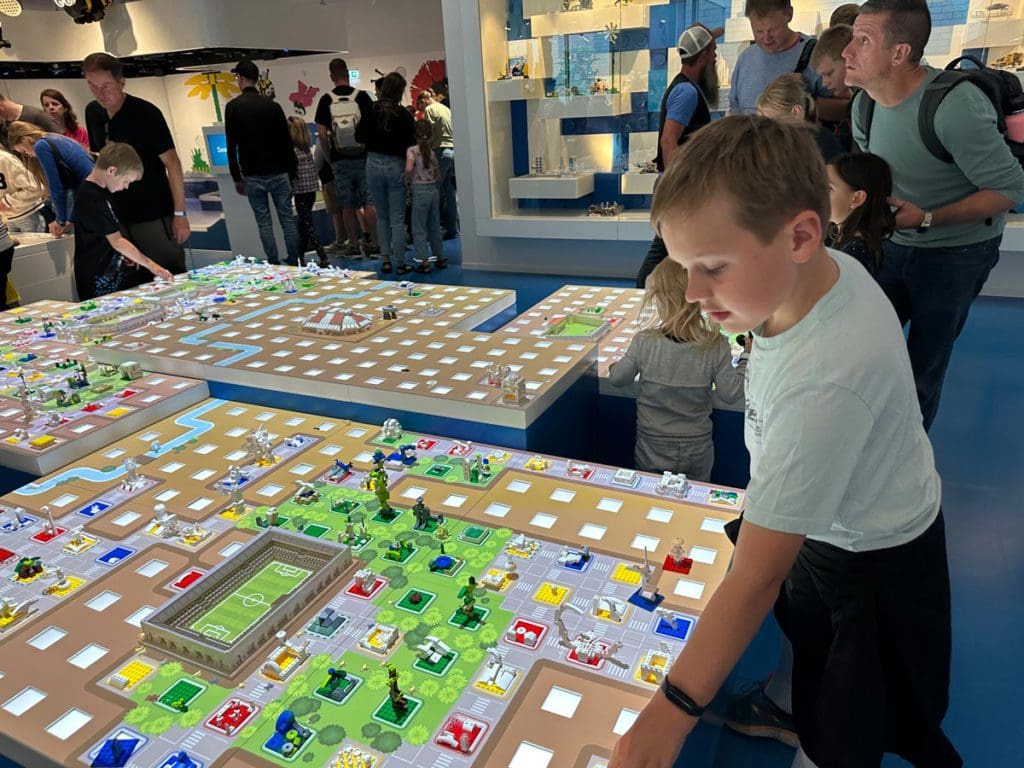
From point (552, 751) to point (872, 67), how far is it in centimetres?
215

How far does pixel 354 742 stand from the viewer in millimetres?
1239

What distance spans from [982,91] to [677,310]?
1.09 meters

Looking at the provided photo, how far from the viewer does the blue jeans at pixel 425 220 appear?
256 inches

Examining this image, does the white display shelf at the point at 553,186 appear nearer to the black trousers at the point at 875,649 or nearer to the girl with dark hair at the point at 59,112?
the girl with dark hair at the point at 59,112

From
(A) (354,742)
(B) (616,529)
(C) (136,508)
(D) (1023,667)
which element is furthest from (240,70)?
(D) (1023,667)

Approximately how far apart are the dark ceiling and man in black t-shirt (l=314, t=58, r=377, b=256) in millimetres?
3352

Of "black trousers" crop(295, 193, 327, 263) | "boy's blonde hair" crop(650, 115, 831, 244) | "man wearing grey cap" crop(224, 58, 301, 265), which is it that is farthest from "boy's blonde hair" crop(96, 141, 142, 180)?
"boy's blonde hair" crop(650, 115, 831, 244)

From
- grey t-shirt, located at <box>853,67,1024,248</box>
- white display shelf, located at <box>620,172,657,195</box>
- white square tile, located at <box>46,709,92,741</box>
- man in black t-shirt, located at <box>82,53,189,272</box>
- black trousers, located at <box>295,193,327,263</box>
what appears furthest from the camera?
black trousers, located at <box>295,193,327,263</box>

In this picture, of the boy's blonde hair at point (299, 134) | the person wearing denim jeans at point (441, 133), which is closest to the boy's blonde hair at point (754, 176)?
the person wearing denim jeans at point (441, 133)

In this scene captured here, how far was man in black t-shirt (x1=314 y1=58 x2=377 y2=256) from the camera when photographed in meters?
6.46

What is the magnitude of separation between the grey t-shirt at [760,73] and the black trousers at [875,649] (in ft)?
9.39

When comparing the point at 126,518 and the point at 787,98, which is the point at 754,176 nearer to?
the point at 126,518

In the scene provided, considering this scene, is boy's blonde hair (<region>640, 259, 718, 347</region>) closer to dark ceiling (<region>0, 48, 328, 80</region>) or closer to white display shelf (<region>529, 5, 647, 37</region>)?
white display shelf (<region>529, 5, 647, 37</region>)

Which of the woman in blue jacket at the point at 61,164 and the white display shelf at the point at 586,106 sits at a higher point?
the white display shelf at the point at 586,106
